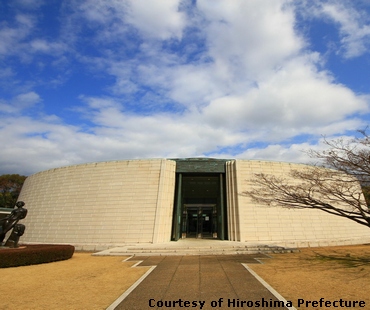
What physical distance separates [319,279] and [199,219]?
66.9 ft

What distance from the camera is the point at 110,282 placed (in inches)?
309

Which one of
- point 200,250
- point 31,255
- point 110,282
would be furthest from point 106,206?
point 110,282

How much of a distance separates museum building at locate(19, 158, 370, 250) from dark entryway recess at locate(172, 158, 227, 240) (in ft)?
0.34

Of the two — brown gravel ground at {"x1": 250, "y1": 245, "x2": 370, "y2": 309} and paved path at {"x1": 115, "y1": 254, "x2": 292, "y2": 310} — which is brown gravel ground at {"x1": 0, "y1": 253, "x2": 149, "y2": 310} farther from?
brown gravel ground at {"x1": 250, "y1": 245, "x2": 370, "y2": 309}

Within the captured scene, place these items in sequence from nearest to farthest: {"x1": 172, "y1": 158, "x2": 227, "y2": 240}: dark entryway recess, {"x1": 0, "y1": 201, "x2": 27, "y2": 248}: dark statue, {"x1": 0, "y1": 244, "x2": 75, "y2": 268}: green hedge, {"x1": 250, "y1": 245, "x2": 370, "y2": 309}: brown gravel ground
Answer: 1. {"x1": 250, "y1": 245, "x2": 370, "y2": 309}: brown gravel ground
2. {"x1": 0, "y1": 244, "x2": 75, "y2": 268}: green hedge
3. {"x1": 0, "y1": 201, "x2": 27, "y2": 248}: dark statue
4. {"x1": 172, "y1": 158, "x2": 227, "y2": 240}: dark entryway recess

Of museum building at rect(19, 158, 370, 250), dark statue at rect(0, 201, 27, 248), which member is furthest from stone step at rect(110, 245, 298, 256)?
dark statue at rect(0, 201, 27, 248)

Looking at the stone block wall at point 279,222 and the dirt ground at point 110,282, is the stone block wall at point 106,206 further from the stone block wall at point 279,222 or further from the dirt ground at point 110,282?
the dirt ground at point 110,282

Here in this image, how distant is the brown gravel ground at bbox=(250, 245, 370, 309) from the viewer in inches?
242

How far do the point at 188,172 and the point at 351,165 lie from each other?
557 inches

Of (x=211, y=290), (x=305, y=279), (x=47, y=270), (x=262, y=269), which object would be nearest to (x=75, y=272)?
(x=47, y=270)

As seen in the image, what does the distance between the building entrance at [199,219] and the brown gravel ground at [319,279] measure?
17002 millimetres

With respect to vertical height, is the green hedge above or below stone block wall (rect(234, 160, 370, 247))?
below

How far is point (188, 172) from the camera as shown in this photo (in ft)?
72.0

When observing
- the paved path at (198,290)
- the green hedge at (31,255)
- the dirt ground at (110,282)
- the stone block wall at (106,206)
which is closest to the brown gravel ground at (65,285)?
the dirt ground at (110,282)
